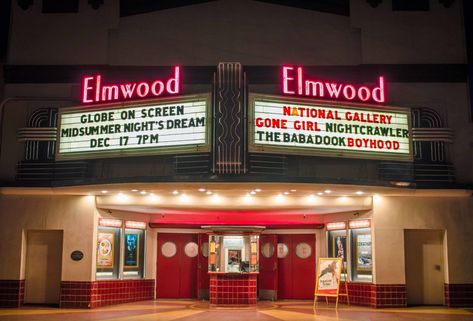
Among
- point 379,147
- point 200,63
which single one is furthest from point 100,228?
point 379,147

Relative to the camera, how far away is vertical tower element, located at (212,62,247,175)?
55.5 ft

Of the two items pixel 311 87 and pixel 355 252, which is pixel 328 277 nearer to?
pixel 355 252

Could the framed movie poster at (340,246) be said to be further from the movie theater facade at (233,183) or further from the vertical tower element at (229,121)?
the vertical tower element at (229,121)

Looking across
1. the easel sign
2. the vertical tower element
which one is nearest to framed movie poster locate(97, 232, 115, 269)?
the vertical tower element

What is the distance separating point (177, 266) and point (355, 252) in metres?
7.37

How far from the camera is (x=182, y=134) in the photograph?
17.8 m

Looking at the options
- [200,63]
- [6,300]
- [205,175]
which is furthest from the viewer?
[200,63]

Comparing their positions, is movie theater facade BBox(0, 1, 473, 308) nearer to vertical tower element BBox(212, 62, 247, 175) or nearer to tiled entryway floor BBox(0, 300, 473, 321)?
vertical tower element BBox(212, 62, 247, 175)

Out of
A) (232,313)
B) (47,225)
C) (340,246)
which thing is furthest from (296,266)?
(47,225)

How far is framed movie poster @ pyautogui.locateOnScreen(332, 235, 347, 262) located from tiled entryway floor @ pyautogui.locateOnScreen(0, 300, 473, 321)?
219 centimetres

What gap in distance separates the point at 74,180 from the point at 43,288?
15.8 ft

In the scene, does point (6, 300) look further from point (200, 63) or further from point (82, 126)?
point (200, 63)

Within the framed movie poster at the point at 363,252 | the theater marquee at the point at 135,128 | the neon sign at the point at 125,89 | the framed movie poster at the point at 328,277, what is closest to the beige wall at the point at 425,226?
the framed movie poster at the point at 363,252

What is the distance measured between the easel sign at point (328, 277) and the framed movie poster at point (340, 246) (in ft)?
6.49
